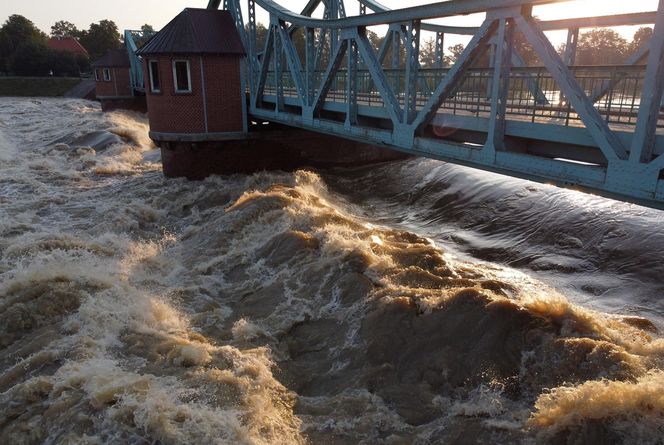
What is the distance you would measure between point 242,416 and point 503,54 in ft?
19.8

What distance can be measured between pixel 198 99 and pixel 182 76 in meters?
0.98

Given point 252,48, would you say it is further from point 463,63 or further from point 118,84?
point 118,84

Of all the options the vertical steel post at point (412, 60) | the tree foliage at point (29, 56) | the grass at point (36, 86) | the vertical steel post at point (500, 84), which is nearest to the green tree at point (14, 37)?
the tree foliage at point (29, 56)

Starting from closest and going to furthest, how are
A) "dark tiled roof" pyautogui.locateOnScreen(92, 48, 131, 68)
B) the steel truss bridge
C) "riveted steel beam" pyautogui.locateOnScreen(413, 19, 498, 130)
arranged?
1. the steel truss bridge
2. "riveted steel beam" pyautogui.locateOnScreen(413, 19, 498, 130)
3. "dark tiled roof" pyautogui.locateOnScreen(92, 48, 131, 68)

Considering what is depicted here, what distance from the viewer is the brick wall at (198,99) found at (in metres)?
17.9

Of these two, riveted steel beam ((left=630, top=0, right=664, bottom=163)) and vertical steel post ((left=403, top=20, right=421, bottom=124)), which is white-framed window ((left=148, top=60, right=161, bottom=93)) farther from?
riveted steel beam ((left=630, top=0, right=664, bottom=163))

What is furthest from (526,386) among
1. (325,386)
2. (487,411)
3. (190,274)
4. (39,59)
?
(39,59)

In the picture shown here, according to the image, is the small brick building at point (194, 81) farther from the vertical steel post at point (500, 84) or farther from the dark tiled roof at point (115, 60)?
the dark tiled roof at point (115, 60)

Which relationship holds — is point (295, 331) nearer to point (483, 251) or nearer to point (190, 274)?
point (190, 274)

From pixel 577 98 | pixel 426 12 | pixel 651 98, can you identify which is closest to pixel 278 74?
pixel 426 12

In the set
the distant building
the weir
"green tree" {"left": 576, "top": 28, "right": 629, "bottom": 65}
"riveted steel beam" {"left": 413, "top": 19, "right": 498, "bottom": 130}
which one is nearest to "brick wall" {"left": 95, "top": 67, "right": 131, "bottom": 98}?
"green tree" {"left": 576, "top": 28, "right": 629, "bottom": 65}

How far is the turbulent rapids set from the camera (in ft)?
19.2

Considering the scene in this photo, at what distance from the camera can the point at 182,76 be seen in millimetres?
18016

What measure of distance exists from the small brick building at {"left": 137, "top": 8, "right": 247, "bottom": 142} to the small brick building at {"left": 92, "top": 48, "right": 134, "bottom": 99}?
29.7 meters
